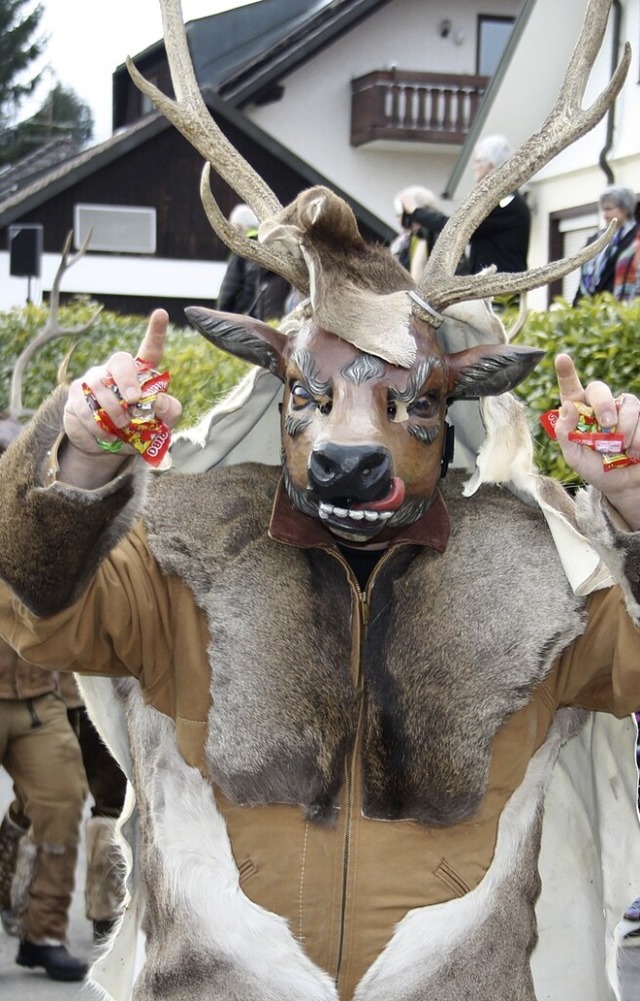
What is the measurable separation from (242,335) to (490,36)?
2688 cm

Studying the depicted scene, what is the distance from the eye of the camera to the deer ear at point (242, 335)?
2.84m

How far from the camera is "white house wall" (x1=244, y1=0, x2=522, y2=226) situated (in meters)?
26.7

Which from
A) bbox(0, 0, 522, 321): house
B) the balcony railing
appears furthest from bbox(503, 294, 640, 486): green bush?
the balcony railing

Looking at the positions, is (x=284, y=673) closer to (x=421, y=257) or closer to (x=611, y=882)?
(x=611, y=882)

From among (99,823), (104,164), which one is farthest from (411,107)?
(99,823)

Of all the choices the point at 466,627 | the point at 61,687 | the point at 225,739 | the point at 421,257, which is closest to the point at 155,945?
the point at 225,739

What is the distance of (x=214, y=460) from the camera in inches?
123

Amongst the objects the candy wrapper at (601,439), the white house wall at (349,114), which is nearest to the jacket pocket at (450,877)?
the candy wrapper at (601,439)

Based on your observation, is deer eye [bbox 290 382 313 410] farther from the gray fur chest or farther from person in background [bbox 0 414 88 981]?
person in background [bbox 0 414 88 981]

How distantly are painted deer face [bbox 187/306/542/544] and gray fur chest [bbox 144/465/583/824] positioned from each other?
5.8 inches

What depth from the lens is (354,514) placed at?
261 centimetres

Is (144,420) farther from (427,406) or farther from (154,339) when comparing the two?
(427,406)

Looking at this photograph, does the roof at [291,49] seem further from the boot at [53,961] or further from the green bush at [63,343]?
the boot at [53,961]

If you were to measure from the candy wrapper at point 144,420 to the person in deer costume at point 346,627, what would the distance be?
27 millimetres
